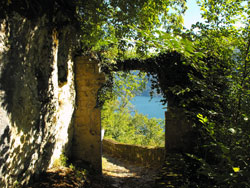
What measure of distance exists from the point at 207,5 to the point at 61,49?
3.31m

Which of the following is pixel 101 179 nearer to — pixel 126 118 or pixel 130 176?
pixel 130 176

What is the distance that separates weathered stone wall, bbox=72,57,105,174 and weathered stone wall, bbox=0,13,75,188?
0.93 metres

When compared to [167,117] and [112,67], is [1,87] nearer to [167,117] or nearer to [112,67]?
[112,67]

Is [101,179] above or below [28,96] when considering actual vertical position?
below

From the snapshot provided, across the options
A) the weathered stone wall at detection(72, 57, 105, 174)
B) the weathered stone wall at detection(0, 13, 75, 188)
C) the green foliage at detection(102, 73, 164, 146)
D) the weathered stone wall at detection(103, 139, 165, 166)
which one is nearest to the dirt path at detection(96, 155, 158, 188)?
the weathered stone wall at detection(103, 139, 165, 166)

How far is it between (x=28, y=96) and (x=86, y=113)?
2.58 metres

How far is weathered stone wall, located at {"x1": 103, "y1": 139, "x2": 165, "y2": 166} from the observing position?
779cm

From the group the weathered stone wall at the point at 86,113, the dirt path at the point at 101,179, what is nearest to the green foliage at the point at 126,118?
the weathered stone wall at the point at 86,113

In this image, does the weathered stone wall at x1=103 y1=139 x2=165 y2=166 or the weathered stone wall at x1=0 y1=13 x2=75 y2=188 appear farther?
the weathered stone wall at x1=103 y1=139 x2=165 y2=166

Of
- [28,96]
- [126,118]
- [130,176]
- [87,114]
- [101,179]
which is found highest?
[28,96]

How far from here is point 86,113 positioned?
5.64 m

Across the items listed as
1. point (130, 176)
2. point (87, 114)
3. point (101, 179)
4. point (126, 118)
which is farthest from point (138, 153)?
A: point (126, 118)

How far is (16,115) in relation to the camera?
285cm

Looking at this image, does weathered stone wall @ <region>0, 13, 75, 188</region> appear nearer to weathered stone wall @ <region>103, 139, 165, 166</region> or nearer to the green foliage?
the green foliage
